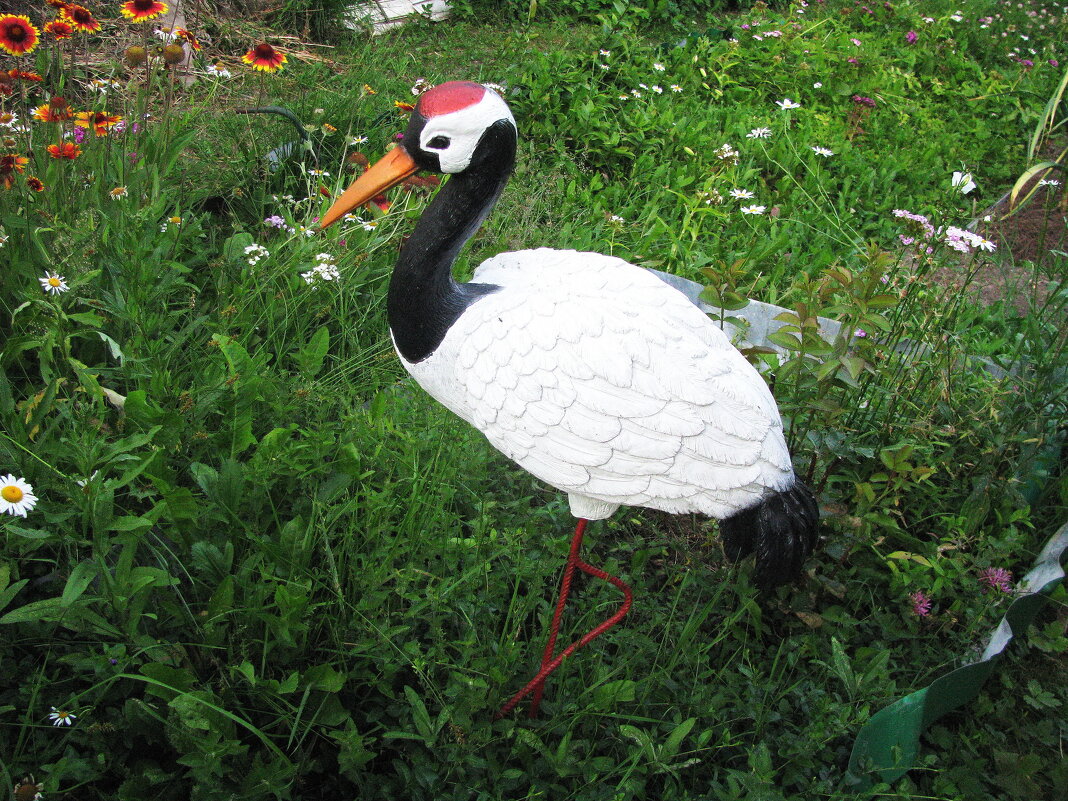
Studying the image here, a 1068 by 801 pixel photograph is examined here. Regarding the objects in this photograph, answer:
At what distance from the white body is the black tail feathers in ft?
0.14

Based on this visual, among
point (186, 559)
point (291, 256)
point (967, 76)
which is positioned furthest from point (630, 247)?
point (967, 76)

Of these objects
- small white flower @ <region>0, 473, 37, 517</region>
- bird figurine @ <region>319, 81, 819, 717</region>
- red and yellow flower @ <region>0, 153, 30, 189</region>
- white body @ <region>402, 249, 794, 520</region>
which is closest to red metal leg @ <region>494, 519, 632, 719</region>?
bird figurine @ <region>319, 81, 819, 717</region>

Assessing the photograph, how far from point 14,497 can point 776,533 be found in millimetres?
1462

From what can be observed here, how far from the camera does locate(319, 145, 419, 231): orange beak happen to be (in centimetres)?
175

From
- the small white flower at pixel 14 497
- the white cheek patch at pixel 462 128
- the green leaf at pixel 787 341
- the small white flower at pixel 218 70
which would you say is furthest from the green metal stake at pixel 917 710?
the small white flower at pixel 218 70

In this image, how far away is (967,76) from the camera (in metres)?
5.32

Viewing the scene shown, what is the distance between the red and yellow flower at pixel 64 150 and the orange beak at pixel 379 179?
2.88ft

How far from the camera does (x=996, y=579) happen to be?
217cm

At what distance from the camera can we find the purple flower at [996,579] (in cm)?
217

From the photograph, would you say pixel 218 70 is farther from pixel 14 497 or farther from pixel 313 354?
pixel 14 497

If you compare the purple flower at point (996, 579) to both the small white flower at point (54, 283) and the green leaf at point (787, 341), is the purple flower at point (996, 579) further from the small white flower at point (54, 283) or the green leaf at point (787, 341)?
the small white flower at point (54, 283)

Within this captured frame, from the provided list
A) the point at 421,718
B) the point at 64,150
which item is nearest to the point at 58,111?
the point at 64,150

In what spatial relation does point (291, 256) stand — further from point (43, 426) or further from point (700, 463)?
point (700, 463)

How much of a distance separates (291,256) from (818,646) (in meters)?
1.94
